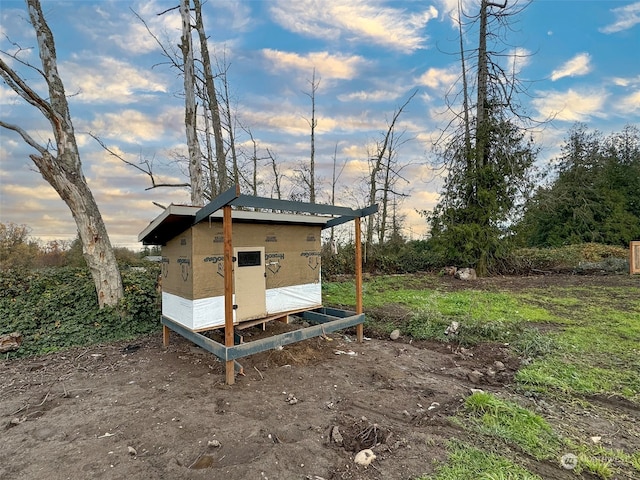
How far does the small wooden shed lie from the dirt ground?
0.51 m

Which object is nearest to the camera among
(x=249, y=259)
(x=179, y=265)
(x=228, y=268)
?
(x=228, y=268)

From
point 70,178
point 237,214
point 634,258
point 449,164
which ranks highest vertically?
point 449,164

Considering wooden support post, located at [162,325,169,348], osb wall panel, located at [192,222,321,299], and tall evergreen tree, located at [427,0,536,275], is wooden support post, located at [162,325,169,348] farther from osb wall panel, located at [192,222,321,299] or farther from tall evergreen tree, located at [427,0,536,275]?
tall evergreen tree, located at [427,0,536,275]

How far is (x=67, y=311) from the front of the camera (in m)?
6.30

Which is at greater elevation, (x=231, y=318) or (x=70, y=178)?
(x=70, y=178)

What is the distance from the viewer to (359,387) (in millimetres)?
3623

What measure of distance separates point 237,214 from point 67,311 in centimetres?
468

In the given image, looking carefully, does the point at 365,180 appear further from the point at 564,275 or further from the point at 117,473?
the point at 117,473

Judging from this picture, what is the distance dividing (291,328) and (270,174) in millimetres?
11778

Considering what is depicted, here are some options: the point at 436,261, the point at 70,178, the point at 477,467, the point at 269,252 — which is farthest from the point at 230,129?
the point at 477,467

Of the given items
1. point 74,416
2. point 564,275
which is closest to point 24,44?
point 74,416

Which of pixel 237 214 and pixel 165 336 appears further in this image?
pixel 165 336

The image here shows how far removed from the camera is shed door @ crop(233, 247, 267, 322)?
478cm

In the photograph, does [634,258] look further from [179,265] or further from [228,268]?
[179,265]
